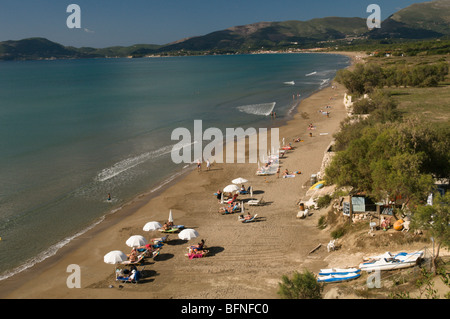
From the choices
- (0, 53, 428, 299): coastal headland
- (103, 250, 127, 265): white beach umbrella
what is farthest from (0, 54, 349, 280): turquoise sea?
(103, 250, 127, 265): white beach umbrella

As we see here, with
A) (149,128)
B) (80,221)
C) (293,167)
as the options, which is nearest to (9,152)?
(149,128)

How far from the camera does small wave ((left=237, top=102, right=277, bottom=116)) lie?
61.0m

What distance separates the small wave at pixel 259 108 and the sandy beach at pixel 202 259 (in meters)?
30.9

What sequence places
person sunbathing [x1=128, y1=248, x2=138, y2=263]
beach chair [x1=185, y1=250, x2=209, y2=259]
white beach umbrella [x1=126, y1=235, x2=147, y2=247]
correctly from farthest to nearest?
1. white beach umbrella [x1=126, y1=235, x2=147, y2=247]
2. beach chair [x1=185, y1=250, x2=209, y2=259]
3. person sunbathing [x1=128, y1=248, x2=138, y2=263]

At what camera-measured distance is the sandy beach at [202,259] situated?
645 inches

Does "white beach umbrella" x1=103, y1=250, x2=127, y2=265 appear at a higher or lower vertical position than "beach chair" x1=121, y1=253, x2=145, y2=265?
higher

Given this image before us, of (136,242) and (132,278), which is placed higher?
(136,242)

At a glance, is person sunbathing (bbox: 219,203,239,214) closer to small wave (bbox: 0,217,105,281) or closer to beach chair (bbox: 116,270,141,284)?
beach chair (bbox: 116,270,141,284)

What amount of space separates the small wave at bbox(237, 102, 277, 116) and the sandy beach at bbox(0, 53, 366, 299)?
30894mm

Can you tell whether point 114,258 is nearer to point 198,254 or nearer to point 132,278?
point 132,278

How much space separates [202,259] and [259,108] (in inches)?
1914

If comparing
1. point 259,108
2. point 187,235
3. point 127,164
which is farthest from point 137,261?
point 259,108

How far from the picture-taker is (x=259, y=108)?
6475cm

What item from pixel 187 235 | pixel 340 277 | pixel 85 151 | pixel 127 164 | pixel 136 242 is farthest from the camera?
pixel 85 151
